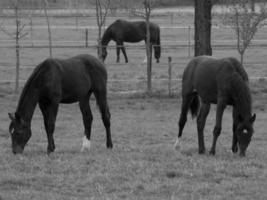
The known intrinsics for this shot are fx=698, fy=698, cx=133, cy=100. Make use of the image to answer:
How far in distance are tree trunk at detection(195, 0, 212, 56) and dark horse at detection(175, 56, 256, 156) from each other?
11.8 metres

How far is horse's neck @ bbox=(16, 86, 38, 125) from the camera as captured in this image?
1224 centimetres

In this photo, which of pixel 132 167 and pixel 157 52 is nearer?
pixel 132 167

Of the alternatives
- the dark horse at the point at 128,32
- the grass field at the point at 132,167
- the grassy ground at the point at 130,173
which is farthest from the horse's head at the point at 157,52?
the grassy ground at the point at 130,173

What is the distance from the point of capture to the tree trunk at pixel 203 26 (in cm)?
2512

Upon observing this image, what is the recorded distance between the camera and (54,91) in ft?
40.9

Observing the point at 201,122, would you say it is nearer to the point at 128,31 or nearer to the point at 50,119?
the point at 50,119

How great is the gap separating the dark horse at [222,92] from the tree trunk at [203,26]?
1183 cm

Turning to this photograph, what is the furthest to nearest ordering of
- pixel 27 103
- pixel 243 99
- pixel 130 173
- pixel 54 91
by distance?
pixel 54 91
pixel 27 103
pixel 243 99
pixel 130 173

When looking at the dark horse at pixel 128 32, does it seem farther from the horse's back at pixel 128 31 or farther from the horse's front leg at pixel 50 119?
the horse's front leg at pixel 50 119

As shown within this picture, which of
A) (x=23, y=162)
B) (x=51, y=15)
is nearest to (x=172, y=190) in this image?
(x=23, y=162)

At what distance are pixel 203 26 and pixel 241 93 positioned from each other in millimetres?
13386

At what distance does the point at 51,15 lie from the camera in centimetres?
6119

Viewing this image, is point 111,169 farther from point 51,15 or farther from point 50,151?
point 51,15

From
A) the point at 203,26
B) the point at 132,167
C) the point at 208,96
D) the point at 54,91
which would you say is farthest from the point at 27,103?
the point at 203,26
